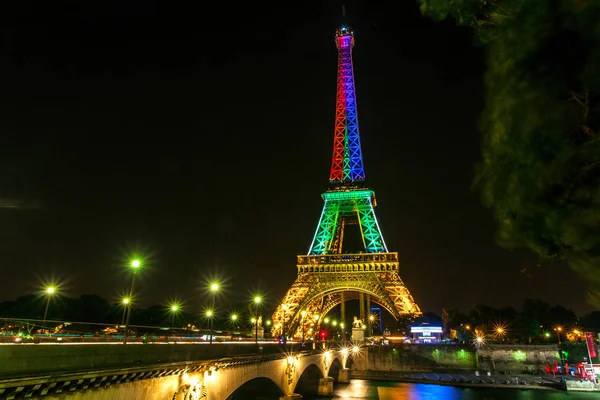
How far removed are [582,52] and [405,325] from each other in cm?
7301

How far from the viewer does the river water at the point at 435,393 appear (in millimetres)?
45188

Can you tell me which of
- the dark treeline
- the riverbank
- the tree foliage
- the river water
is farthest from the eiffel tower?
the tree foliage

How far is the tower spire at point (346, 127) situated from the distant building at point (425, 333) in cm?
3130

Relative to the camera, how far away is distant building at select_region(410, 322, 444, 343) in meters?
73.4

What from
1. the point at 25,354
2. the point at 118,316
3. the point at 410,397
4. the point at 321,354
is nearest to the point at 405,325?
the point at 410,397

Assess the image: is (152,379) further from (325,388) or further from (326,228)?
(326,228)

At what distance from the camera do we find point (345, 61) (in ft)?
309

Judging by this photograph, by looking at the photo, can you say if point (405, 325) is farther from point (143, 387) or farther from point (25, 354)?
point (25, 354)

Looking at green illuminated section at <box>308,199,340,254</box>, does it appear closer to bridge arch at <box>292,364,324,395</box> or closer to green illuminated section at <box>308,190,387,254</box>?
green illuminated section at <box>308,190,387,254</box>

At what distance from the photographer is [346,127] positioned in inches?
3561

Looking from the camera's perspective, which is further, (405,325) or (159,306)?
(159,306)

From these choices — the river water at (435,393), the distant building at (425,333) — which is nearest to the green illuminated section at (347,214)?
the distant building at (425,333)

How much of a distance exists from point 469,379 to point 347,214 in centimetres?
3807

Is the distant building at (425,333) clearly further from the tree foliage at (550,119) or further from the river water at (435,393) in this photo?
the tree foliage at (550,119)
